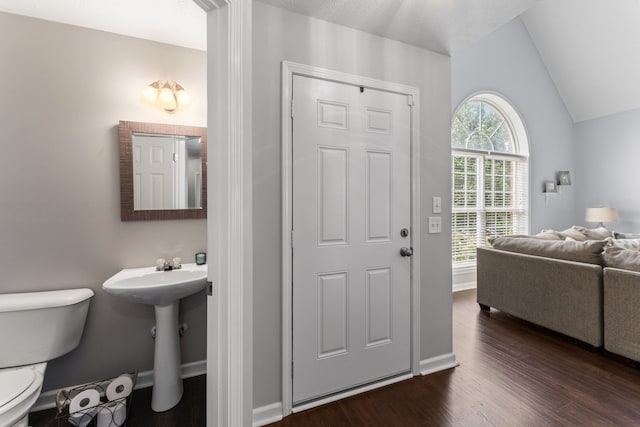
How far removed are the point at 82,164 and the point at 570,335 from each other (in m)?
4.09

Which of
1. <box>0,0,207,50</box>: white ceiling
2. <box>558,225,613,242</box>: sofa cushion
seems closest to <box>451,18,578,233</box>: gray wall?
<box>558,225,613,242</box>: sofa cushion

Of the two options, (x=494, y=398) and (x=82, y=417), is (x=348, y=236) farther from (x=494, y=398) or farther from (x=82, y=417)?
(x=82, y=417)

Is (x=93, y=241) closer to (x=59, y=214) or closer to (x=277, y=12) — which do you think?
(x=59, y=214)

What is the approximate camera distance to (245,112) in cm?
132

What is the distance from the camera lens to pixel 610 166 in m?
5.29

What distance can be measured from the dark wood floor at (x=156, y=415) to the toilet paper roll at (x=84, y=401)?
0.68 feet

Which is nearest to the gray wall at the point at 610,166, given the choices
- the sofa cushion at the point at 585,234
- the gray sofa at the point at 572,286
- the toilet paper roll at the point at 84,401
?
the sofa cushion at the point at 585,234

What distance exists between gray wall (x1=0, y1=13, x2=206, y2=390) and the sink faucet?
3.1 inches

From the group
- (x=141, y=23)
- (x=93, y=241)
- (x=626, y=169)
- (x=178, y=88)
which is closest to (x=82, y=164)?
(x=93, y=241)

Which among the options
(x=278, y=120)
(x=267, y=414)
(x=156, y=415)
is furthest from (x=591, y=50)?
(x=156, y=415)

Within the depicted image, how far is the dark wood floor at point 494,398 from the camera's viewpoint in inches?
68.6

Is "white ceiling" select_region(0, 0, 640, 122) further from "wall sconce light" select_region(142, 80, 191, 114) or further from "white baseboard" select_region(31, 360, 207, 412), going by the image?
"white baseboard" select_region(31, 360, 207, 412)

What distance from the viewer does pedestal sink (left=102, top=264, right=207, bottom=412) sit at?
1789 mm

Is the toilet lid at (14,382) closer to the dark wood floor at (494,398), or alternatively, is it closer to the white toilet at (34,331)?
the white toilet at (34,331)
